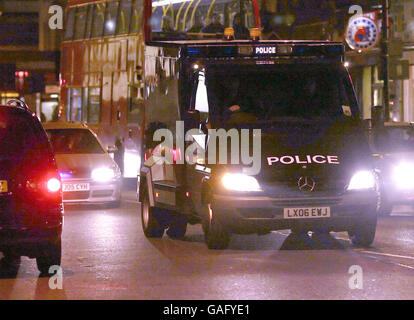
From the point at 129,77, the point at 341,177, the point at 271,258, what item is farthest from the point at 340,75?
the point at 129,77

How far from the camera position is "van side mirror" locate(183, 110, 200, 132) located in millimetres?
13664

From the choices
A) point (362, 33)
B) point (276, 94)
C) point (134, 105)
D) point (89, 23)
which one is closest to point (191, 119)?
point (276, 94)

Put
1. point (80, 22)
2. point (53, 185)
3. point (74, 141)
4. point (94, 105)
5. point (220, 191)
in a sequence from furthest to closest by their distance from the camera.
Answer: point (80, 22)
point (94, 105)
point (74, 141)
point (220, 191)
point (53, 185)

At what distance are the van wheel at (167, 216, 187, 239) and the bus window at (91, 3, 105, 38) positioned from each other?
47.5 ft

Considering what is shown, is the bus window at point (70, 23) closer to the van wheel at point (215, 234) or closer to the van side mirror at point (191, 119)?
the van side mirror at point (191, 119)

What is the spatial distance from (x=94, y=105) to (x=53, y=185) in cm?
1915

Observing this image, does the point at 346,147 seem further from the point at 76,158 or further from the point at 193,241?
the point at 76,158

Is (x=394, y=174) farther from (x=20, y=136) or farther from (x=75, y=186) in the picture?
(x=20, y=136)

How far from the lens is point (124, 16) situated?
28.2 meters

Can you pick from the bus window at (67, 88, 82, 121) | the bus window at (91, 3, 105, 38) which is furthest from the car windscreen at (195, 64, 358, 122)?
the bus window at (67, 88, 82, 121)

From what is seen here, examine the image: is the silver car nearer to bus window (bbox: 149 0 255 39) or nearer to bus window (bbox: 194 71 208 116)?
bus window (bbox: 149 0 255 39)

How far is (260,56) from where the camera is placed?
47.6 feet
